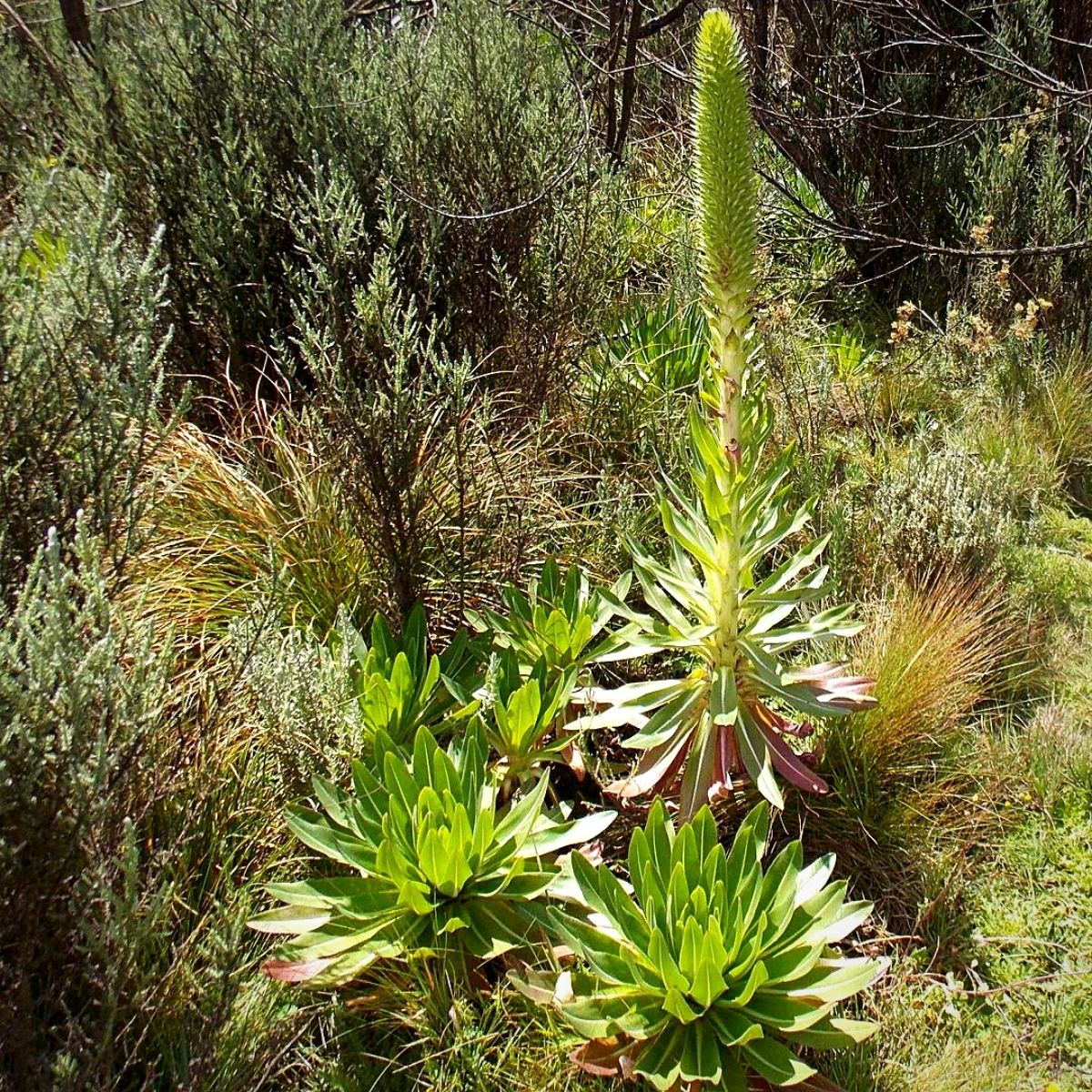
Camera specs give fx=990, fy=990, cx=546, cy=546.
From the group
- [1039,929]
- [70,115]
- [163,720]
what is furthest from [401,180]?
[1039,929]

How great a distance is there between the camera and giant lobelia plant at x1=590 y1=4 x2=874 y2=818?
219 centimetres

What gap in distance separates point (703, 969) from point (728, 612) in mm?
875

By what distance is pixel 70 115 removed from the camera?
3.85m

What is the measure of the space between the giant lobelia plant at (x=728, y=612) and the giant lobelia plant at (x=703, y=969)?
31 cm

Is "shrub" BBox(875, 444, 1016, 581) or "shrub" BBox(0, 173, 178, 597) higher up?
A: "shrub" BBox(0, 173, 178, 597)

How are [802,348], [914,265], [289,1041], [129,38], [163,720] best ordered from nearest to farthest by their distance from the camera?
[289,1041] → [163,720] → [129,38] → [802,348] → [914,265]

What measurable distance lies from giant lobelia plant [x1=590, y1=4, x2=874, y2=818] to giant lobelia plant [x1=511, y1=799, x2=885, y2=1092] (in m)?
0.31

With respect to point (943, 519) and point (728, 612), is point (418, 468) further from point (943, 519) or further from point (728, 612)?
point (943, 519)

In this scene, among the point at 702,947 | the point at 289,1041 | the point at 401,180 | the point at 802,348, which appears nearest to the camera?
the point at 702,947

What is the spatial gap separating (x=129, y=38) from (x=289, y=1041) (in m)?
3.92

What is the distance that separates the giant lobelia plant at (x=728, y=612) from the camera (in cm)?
219

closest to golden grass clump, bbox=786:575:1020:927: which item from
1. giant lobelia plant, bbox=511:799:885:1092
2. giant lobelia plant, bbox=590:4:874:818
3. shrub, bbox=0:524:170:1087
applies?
giant lobelia plant, bbox=590:4:874:818

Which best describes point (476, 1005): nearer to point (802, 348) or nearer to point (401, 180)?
point (401, 180)

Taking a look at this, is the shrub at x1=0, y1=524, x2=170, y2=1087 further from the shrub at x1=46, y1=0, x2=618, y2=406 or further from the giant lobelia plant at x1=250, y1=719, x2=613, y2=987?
the shrub at x1=46, y1=0, x2=618, y2=406
